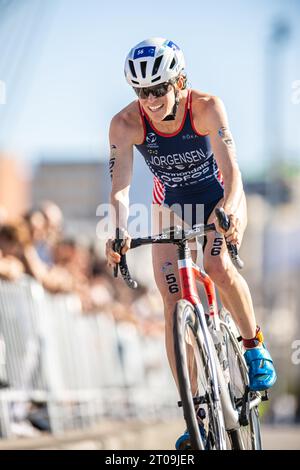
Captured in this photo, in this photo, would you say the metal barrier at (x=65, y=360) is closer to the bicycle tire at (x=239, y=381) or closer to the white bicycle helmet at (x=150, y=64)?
the bicycle tire at (x=239, y=381)

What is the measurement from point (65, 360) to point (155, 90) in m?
5.53

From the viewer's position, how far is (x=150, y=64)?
7.36 meters

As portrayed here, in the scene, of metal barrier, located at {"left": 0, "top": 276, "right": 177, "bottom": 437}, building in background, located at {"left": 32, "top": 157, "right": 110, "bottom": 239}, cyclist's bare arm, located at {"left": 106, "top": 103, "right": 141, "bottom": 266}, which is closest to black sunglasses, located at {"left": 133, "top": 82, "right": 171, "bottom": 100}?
cyclist's bare arm, located at {"left": 106, "top": 103, "right": 141, "bottom": 266}

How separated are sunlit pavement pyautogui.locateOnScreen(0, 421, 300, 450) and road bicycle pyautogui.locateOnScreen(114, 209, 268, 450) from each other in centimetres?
244

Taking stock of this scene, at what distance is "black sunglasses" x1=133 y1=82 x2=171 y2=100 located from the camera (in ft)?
24.3

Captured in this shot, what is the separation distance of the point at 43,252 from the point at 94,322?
1.56 metres

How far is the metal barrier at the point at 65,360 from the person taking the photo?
10.9 metres

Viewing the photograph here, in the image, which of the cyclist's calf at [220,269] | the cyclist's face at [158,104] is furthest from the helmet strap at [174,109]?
the cyclist's calf at [220,269]

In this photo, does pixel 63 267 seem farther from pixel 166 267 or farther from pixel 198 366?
pixel 198 366

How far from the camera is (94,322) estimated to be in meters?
14.2

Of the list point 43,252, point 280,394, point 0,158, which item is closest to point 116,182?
point 43,252

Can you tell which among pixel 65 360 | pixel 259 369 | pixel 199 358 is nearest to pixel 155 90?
pixel 199 358

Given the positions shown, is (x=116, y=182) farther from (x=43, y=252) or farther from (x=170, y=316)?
(x=43, y=252)

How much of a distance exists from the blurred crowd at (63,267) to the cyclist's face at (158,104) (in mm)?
3802
